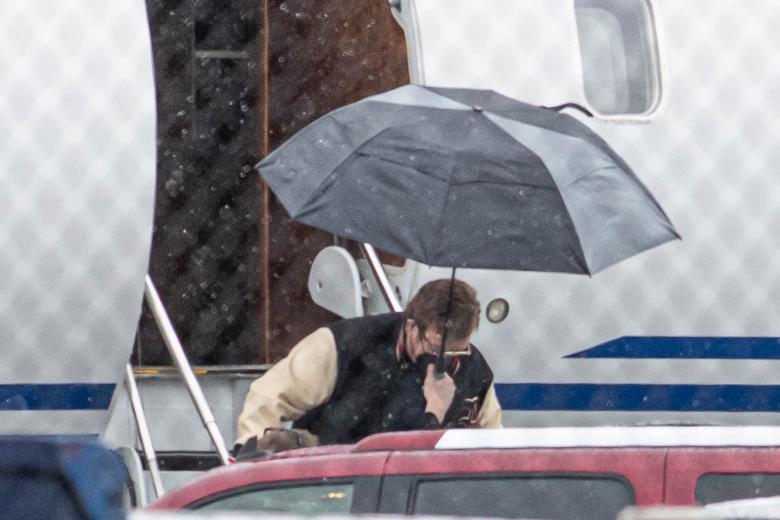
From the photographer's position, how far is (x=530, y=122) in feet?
12.8

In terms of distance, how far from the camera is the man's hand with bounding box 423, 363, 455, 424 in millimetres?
3836

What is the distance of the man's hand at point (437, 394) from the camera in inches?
151

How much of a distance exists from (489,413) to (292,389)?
0.66 meters

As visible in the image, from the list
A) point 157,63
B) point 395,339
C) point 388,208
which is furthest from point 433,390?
point 157,63

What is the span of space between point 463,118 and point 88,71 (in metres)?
1.07

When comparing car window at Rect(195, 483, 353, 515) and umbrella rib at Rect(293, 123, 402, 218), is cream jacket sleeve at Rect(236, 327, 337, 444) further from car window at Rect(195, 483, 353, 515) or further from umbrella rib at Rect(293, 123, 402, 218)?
car window at Rect(195, 483, 353, 515)

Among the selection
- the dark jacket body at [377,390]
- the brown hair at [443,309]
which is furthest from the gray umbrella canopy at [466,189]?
the dark jacket body at [377,390]

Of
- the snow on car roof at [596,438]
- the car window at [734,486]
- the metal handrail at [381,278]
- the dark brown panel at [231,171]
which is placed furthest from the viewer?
the dark brown panel at [231,171]

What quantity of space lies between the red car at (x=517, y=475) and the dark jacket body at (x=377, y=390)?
120 cm

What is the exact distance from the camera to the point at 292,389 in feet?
12.1

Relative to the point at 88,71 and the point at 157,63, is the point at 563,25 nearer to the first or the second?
the point at 88,71

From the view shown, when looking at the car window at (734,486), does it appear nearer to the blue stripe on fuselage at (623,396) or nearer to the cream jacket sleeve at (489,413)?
the cream jacket sleeve at (489,413)

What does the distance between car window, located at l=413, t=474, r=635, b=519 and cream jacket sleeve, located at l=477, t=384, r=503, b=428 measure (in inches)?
64.1

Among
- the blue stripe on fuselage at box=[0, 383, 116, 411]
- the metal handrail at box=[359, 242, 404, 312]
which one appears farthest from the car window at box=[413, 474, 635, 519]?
the metal handrail at box=[359, 242, 404, 312]
